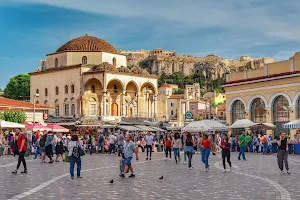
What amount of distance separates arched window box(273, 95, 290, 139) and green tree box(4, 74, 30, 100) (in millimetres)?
60213

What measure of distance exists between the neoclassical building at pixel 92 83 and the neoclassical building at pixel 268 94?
18.5 m

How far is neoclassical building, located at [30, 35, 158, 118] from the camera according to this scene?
5716 centimetres

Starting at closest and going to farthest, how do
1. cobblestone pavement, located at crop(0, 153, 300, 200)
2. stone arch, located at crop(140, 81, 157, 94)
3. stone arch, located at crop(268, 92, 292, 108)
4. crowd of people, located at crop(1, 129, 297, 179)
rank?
cobblestone pavement, located at crop(0, 153, 300, 200), crowd of people, located at crop(1, 129, 297, 179), stone arch, located at crop(268, 92, 292, 108), stone arch, located at crop(140, 81, 157, 94)

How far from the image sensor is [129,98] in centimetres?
6178

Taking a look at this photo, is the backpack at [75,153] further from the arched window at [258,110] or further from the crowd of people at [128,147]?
the arched window at [258,110]

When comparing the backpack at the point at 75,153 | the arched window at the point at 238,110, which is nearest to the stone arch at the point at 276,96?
the arched window at the point at 238,110

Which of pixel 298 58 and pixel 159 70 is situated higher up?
pixel 159 70

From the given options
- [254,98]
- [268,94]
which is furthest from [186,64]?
[268,94]

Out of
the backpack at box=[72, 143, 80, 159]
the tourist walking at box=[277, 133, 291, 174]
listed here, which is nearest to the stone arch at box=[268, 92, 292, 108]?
the tourist walking at box=[277, 133, 291, 174]

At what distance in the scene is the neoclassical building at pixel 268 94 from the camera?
35844 millimetres

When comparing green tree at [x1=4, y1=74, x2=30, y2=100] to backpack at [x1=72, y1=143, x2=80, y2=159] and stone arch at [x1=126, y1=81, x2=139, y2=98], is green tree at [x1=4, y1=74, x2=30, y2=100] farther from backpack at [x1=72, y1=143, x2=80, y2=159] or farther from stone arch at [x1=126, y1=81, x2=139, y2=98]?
backpack at [x1=72, y1=143, x2=80, y2=159]

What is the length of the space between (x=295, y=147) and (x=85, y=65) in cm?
3191

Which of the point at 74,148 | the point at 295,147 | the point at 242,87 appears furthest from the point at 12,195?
the point at 242,87

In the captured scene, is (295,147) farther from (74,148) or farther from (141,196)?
(141,196)
